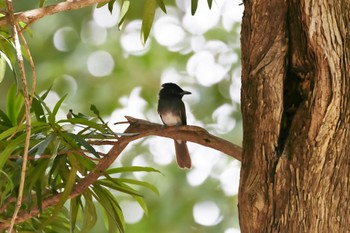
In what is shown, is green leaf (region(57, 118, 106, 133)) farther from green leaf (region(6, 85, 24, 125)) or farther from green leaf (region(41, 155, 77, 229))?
green leaf (region(6, 85, 24, 125))

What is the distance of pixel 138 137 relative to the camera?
9.88 feet

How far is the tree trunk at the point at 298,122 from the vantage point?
8.17 ft

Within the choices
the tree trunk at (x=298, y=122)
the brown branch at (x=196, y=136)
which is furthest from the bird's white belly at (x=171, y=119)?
the tree trunk at (x=298, y=122)

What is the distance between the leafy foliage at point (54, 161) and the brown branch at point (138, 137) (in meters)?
0.03

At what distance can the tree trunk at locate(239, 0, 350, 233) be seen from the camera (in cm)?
249

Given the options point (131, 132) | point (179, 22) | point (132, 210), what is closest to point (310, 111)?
point (131, 132)

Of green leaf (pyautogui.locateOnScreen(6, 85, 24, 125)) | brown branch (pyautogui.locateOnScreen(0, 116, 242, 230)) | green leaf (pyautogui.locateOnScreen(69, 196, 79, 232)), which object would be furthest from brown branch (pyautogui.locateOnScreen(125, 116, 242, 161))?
green leaf (pyautogui.locateOnScreen(6, 85, 24, 125))

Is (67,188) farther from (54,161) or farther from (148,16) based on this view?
(148,16)

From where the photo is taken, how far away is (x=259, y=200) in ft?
8.34

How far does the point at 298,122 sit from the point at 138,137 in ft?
2.19

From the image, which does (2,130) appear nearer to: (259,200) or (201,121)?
(259,200)

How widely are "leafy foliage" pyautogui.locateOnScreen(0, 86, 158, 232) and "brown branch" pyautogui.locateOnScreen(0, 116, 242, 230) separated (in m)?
0.03

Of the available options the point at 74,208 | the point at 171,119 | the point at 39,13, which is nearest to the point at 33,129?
the point at 74,208

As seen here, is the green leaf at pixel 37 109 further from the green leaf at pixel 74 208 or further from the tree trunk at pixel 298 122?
the tree trunk at pixel 298 122
